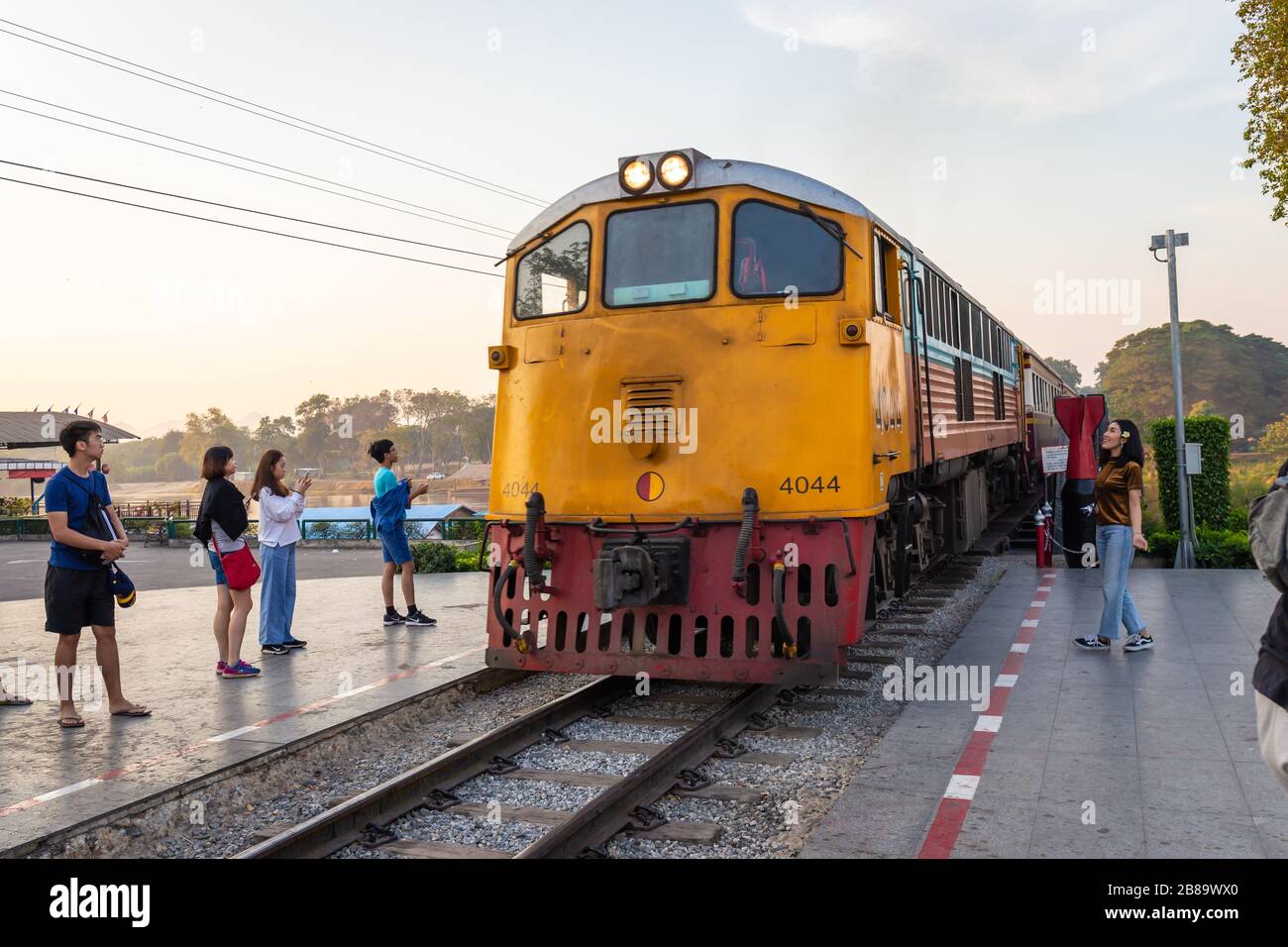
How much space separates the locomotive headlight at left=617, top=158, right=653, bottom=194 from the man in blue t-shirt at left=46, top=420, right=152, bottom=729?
398 centimetres

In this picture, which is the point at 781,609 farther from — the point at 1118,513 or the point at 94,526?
the point at 94,526

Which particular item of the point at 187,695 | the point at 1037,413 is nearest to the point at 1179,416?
the point at 1037,413

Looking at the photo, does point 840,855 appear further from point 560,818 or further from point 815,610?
point 815,610

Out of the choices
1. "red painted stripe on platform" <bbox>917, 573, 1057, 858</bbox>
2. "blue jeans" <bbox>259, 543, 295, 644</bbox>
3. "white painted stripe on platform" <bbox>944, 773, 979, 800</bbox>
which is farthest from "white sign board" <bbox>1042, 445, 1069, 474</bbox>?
"blue jeans" <bbox>259, 543, 295, 644</bbox>

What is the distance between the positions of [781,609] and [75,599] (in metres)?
4.59

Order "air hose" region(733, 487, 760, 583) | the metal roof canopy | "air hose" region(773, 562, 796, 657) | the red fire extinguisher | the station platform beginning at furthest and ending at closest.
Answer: the metal roof canopy → the red fire extinguisher → "air hose" region(733, 487, 760, 583) → "air hose" region(773, 562, 796, 657) → the station platform

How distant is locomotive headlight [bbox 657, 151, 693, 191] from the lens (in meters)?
7.09

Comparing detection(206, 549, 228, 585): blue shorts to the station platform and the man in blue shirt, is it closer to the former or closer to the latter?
the station platform

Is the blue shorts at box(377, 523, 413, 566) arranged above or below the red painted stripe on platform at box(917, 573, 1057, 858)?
above

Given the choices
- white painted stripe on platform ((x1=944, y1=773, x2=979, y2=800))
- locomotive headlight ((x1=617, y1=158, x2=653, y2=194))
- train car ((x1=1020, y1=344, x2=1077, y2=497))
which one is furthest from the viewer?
train car ((x1=1020, y1=344, x2=1077, y2=497))

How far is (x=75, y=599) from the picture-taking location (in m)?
6.60

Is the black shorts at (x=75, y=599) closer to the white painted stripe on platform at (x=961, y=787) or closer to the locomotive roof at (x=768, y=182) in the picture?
the locomotive roof at (x=768, y=182)

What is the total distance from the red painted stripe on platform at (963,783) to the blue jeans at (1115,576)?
82cm
